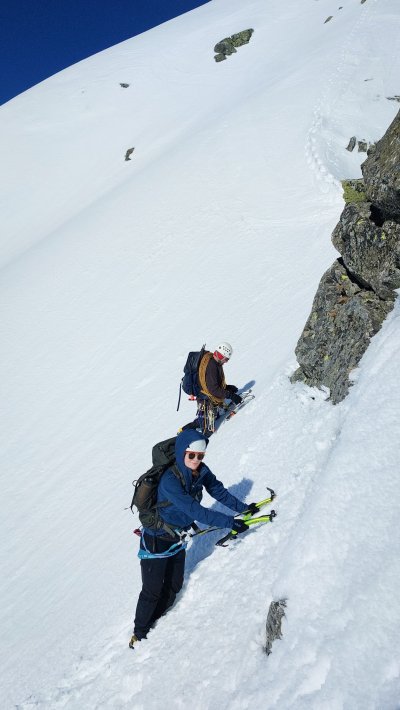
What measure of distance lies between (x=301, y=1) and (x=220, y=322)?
51.8 meters

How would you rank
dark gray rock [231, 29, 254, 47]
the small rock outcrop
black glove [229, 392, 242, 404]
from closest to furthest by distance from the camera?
black glove [229, 392, 242, 404]
the small rock outcrop
dark gray rock [231, 29, 254, 47]

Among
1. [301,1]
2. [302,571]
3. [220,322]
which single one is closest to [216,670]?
[302,571]

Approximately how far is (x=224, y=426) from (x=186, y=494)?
3939mm

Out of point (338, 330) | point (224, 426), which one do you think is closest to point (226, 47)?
point (224, 426)

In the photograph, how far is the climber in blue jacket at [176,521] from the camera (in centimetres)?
459

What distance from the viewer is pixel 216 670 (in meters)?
3.89

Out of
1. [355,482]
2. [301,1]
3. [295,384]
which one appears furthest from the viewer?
[301,1]

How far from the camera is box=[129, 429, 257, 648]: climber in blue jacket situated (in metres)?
4.59

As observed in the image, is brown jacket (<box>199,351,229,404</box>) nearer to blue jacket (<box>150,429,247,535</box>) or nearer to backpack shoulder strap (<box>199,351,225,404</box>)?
backpack shoulder strap (<box>199,351,225,404</box>)

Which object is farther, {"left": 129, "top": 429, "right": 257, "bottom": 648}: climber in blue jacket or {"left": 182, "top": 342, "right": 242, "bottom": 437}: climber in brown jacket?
{"left": 182, "top": 342, "right": 242, "bottom": 437}: climber in brown jacket

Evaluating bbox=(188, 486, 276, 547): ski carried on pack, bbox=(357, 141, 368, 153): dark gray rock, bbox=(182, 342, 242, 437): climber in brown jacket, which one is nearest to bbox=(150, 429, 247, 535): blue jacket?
bbox=(188, 486, 276, 547): ski carried on pack

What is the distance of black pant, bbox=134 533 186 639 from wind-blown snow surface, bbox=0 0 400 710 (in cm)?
16

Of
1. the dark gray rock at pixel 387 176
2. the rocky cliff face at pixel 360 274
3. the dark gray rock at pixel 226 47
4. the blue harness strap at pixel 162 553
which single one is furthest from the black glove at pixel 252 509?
the dark gray rock at pixel 226 47

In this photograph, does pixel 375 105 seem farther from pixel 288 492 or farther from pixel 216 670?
pixel 216 670
